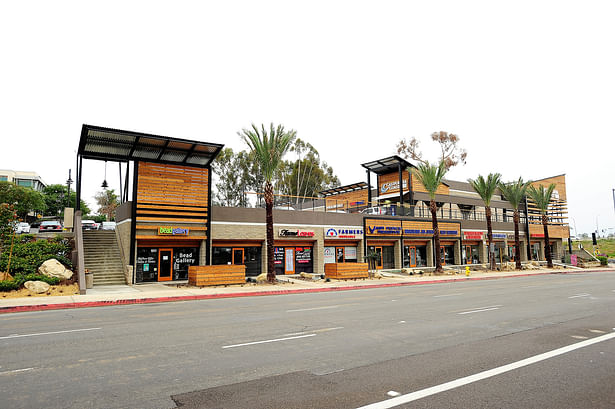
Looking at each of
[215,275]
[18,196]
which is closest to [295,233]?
[215,275]

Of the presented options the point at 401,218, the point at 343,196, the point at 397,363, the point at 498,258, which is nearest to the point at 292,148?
the point at 343,196

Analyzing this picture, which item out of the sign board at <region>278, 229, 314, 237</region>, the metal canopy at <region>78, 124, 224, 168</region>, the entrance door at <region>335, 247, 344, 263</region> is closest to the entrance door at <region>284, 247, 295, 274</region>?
the sign board at <region>278, 229, 314, 237</region>

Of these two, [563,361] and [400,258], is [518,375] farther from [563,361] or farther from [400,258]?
[400,258]

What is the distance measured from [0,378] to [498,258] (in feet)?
173

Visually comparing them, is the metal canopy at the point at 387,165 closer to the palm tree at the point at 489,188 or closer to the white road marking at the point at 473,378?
the palm tree at the point at 489,188

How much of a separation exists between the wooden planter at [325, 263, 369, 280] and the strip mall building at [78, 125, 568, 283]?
3066mm

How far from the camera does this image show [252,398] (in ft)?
17.0

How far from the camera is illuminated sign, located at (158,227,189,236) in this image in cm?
2431

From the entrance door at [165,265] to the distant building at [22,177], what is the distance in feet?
283

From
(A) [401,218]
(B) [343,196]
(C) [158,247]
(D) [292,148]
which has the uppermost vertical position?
(D) [292,148]

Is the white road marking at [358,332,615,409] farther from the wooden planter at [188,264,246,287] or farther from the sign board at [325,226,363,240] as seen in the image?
the sign board at [325,226,363,240]

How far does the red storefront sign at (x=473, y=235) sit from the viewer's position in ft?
145

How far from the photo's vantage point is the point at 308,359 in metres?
7.16

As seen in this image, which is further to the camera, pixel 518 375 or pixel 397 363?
pixel 397 363
